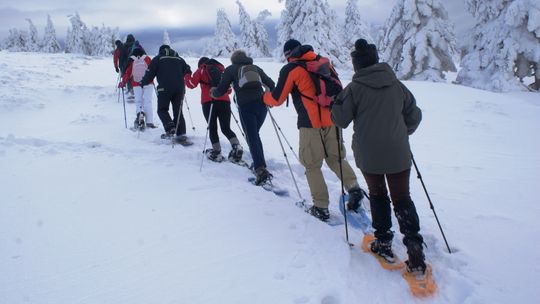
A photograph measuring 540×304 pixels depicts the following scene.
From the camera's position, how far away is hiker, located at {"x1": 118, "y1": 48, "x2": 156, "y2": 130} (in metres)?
9.48

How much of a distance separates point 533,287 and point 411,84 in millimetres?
17445

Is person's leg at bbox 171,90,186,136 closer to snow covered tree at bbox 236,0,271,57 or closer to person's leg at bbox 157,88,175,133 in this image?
person's leg at bbox 157,88,175,133

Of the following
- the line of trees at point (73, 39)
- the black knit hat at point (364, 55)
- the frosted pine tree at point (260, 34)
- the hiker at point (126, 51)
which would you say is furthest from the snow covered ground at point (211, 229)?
the line of trees at point (73, 39)

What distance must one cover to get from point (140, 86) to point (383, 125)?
752 cm

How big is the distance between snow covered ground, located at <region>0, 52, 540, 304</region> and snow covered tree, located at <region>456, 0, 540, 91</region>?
14.5m

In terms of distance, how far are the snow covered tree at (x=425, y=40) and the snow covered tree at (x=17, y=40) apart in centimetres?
7495

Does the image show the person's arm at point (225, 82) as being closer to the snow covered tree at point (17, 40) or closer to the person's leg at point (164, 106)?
the person's leg at point (164, 106)

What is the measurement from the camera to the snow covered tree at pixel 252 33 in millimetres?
52938

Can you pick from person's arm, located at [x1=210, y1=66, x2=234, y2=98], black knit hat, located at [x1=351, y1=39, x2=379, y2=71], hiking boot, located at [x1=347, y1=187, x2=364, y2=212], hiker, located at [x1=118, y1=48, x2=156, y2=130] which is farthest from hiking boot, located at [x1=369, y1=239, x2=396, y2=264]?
hiker, located at [x1=118, y1=48, x2=156, y2=130]

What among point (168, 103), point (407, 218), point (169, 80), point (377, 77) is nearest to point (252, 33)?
point (168, 103)

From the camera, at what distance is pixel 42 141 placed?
8211mm

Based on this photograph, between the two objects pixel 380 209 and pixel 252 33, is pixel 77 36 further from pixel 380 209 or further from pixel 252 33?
pixel 380 209

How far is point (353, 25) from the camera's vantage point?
45.4 metres

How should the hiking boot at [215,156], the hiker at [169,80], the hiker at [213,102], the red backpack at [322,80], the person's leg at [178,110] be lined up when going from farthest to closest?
the person's leg at [178,110] < the hiker at [169,80] < the hiking boot at [215,156] < the hiker at [213,102] < the red backpack at [322,80]
